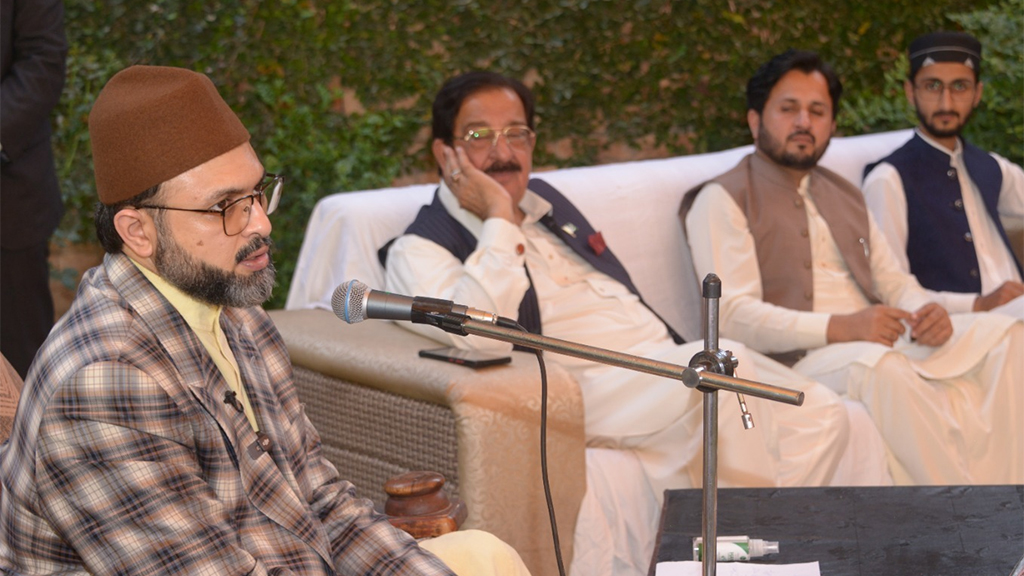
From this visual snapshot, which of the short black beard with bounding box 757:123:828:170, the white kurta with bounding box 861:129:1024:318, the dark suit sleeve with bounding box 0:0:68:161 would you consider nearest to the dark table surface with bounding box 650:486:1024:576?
the short black beard with bounding box 757:123:828:170

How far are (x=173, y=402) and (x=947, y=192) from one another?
3.24m

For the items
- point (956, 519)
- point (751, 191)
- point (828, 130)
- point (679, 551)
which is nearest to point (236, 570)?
point (679, 551)

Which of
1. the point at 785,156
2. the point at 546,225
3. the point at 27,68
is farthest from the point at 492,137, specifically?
the point at 27,68

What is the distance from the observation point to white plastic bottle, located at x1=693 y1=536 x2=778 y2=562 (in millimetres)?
1928

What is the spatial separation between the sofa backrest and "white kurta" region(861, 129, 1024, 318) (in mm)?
478

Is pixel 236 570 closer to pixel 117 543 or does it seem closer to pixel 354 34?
pixel 117 543

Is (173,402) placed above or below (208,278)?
below

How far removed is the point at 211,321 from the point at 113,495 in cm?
34

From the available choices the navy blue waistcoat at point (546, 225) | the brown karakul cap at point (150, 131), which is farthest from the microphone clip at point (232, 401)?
the navy blue waistcoat at point (546, 225)

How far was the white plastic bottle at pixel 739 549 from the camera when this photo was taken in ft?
6.32

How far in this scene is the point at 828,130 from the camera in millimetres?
3682

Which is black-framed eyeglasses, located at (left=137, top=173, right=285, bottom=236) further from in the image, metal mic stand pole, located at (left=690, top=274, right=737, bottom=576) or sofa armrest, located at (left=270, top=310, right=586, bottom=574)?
sofa armrest, located at (left=270, top=310, right=586, bottom=574)

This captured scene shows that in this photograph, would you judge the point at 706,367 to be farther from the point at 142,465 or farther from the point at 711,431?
the point at 142,465

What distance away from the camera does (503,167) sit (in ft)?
10.2
